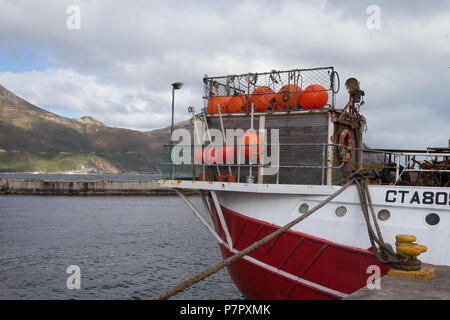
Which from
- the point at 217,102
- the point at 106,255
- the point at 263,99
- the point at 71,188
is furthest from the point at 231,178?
the point at 71,188

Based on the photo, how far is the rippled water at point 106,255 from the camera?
19.1m

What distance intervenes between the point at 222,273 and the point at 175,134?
12.7 meters

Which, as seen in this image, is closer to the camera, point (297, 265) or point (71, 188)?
point (297, 265)

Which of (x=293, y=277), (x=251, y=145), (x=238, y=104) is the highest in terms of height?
(x=238, y=104)

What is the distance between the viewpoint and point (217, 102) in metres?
13.3

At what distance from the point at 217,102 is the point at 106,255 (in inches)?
694

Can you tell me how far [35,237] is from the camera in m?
34.7

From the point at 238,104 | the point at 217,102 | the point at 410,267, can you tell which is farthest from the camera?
the point at 217,102

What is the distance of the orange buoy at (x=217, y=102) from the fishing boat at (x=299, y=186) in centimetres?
3

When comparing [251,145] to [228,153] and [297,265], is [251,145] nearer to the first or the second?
[228,153]

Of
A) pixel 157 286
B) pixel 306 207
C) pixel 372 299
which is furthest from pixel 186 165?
pixel 157 286

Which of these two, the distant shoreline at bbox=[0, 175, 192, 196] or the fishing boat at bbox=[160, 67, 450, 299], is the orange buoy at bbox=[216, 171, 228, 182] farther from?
the distant shoreline at bbox=[0, 175, 192, 196]

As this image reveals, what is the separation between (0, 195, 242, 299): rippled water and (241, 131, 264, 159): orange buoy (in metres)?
8.85

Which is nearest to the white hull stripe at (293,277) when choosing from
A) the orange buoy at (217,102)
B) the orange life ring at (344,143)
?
the orange life ring at (344,143)
